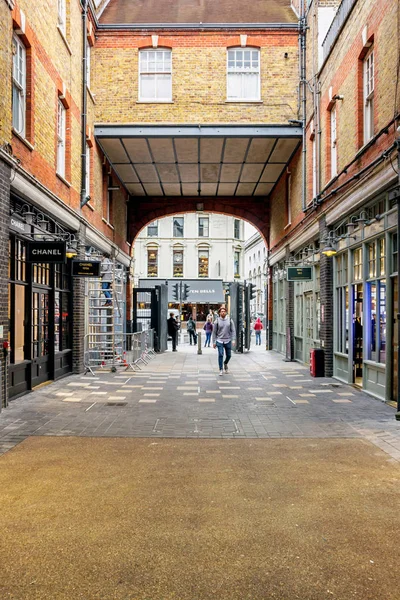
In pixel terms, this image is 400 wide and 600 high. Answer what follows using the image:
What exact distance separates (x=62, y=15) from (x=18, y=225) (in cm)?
656

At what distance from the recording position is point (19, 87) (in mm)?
10023

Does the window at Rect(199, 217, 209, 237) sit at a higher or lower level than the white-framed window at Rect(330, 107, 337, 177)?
higher

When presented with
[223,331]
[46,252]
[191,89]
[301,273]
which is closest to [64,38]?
[191,89]

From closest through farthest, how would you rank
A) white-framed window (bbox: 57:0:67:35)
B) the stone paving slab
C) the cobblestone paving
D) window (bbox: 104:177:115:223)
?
the stone paving slab < the cobblestone paving < white-framed window (bbox: 57:0:67:35) < window (bbox: 104:177:115:223)

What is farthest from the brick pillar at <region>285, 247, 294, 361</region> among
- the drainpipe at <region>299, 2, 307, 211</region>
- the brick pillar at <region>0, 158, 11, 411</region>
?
the brick pillar at <region>0, 158, 11, 411</region>

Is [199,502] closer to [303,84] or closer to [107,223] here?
[303,84]

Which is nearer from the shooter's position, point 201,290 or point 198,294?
point 198,294

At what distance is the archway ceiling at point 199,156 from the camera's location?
16016 millimetres

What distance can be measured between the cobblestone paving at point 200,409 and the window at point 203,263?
36347 mm

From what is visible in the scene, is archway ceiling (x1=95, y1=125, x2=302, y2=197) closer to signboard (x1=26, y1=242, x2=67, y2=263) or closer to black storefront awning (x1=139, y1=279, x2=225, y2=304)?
signboard (x1=26, y1=242, x2=67, y2=263)

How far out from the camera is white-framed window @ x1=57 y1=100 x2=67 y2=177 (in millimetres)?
12797

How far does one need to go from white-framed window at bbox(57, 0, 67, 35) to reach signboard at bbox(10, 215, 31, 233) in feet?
18.5

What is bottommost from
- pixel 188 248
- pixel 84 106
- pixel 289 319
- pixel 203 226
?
pixel 289 319

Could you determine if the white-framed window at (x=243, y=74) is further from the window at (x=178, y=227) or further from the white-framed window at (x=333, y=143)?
the window at (x=178, y=227)
